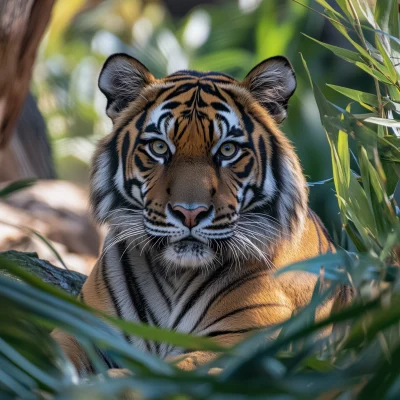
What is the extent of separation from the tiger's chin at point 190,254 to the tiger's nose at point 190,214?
0.28 feet

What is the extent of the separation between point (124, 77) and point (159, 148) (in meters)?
0.37

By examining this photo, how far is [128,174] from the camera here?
267 cm

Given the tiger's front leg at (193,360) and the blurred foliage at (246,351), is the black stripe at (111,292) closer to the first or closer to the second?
the tiger's front leg at (193,360)

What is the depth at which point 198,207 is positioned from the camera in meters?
2.39

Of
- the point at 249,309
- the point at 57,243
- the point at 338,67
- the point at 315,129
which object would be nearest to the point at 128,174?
the point at 249,309

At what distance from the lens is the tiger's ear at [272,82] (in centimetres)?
274

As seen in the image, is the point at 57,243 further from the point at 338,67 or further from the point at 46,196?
the point at 338,67

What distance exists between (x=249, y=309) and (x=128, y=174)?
2.09 ft

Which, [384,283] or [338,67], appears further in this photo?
[338,67]

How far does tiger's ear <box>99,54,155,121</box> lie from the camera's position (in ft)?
9.13

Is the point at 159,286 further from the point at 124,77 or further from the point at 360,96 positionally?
Result: the point at 360,96

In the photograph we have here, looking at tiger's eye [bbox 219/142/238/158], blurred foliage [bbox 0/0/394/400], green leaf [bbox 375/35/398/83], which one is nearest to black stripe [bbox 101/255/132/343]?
tiger's eye [bbox 219/142/238/158]

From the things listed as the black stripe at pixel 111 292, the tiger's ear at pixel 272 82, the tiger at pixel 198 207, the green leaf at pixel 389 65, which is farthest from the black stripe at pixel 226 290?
the green leaf at pixel 389 65

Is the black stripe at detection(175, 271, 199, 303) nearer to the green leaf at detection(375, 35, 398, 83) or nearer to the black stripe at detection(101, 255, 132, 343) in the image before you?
the black stripe at detection(101, 255, 132, 343)
